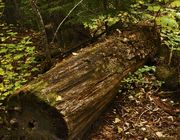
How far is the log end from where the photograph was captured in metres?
4.13

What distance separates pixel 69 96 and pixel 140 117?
62.1 inches

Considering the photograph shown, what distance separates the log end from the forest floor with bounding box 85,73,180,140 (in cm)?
88

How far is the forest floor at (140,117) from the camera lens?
493cm

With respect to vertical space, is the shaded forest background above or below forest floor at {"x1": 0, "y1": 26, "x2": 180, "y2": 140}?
above

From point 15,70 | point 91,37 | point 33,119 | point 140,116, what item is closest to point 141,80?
point 140,116

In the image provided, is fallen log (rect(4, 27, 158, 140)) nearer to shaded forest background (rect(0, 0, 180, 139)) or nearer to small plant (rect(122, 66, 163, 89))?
small plant (rect(122, 66, 163, 89))

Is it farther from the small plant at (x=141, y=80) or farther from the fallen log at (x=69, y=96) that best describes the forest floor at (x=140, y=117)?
the fallen log at (x=69, y=96)

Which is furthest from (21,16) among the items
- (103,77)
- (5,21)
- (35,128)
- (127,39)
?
(35,128)

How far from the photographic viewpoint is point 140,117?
531 centimetres

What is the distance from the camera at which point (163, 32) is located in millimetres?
6961

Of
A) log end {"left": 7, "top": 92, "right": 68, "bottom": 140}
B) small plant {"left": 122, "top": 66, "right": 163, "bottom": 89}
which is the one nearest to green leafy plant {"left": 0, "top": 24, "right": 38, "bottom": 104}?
log end {"left": 7, "top": 92, "right": 68, "bottom": 140}

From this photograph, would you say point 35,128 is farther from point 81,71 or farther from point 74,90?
point 81,71

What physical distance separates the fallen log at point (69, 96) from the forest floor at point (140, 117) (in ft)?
0.96

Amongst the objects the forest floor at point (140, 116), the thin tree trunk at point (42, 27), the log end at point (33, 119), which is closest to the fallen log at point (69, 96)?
the log end at point (33, 119)
